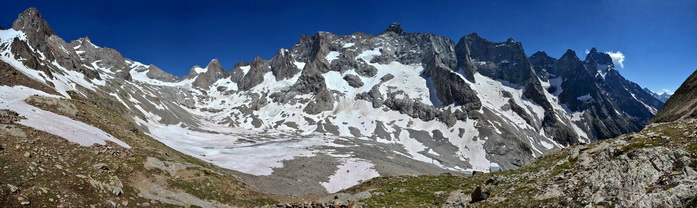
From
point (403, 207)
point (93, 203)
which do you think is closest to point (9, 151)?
point (93, 203)

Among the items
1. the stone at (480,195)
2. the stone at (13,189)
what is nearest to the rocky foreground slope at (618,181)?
the stone at (480,195)

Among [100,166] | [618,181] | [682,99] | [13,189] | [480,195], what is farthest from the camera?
[682,99]

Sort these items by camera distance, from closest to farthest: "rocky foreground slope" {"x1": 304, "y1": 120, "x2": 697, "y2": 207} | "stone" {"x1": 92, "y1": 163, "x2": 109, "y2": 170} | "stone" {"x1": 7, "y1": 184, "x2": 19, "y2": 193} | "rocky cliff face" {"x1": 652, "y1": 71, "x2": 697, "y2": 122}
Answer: "rocky foreground slope" {"x1": 304, "y1": 120, "x2": 697, "y2": 207} < "stone" {"x1": 7, "y1": 184, "x2": 19, "y2": 193} < "stone" {"x1": 92, "y1": 163, "x2": 109, "y2": 170} < "rocky cliff face" {"x1": 652, "y1": 71, "x2": 697, "y2": 122}

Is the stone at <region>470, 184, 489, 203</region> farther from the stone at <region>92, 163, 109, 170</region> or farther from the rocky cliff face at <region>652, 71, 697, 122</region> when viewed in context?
the rocky cliff face at <region>652, 71, 697, 122</region>

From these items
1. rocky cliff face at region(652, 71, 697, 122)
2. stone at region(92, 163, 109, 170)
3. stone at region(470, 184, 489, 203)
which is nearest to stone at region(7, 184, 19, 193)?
stone at region(92, 163, 109, 170)

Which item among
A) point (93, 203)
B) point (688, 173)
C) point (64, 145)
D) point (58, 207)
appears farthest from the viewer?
point (64, 145)

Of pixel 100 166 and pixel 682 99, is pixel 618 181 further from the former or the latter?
pixel 682 99

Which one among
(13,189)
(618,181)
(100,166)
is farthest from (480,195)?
(100,166)

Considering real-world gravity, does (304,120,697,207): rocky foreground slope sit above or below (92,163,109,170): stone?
above

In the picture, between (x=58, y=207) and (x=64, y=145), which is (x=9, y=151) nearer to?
(x=64, y=145)

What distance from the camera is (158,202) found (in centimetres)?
2497

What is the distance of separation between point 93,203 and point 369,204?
59.1ft

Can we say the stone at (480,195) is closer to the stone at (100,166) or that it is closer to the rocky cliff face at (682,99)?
the stone at (100,166)

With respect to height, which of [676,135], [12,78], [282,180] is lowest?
[282,180]
